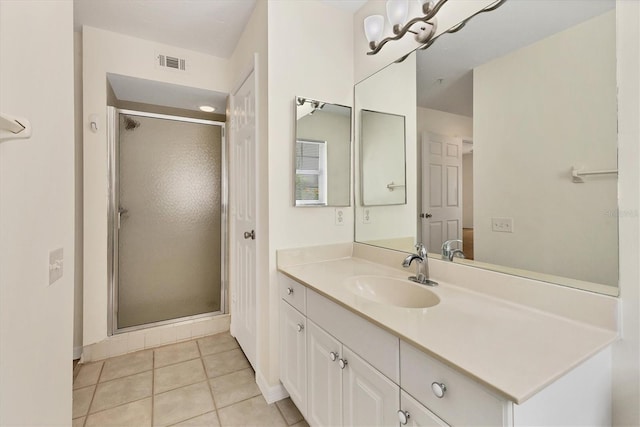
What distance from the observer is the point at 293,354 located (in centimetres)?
149

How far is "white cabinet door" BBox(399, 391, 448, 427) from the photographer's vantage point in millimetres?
725

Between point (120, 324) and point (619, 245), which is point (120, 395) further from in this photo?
point (619, 245)

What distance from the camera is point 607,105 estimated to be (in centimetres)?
86

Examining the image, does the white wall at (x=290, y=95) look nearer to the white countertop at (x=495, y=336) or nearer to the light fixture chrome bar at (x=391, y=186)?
the light fixture chrome bar at (x=391, y=186)

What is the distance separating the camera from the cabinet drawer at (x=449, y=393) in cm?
60

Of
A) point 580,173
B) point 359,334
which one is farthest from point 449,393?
point 580,173

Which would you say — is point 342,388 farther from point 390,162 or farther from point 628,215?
point 390,162

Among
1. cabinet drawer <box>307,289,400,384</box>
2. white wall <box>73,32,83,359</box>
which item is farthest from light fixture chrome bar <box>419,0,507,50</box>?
white wall <box>73,32,83,359</box>

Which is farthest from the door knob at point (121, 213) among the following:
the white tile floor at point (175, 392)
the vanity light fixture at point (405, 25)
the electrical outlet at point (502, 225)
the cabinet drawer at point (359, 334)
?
the electrical outlet at point (502, 225)

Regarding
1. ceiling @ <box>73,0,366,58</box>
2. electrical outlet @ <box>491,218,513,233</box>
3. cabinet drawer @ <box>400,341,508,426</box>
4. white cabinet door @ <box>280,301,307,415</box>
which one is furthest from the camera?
ceiling @ <box>73,0,366,58</box>

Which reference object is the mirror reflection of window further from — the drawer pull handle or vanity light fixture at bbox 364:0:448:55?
the drawer pull handle

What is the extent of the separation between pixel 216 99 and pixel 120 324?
7.20 feet

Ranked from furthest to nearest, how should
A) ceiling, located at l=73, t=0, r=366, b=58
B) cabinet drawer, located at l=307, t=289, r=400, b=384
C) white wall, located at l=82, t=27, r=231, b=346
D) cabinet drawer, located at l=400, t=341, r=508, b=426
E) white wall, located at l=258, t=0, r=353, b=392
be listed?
white wall, located at l=82, t=27, r=231, b=346 < ceiling, located at l=73, t=0, r=366, b=58 < white wall, located at l=258, t=0, r=353, b=392 < cabinet drawer, located at l=307, t=289, r=400, b=384 < cabinet drawer, located at l=400, t=341, r=508, b=426

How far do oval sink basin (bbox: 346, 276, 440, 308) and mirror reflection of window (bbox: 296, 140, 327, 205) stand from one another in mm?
599
